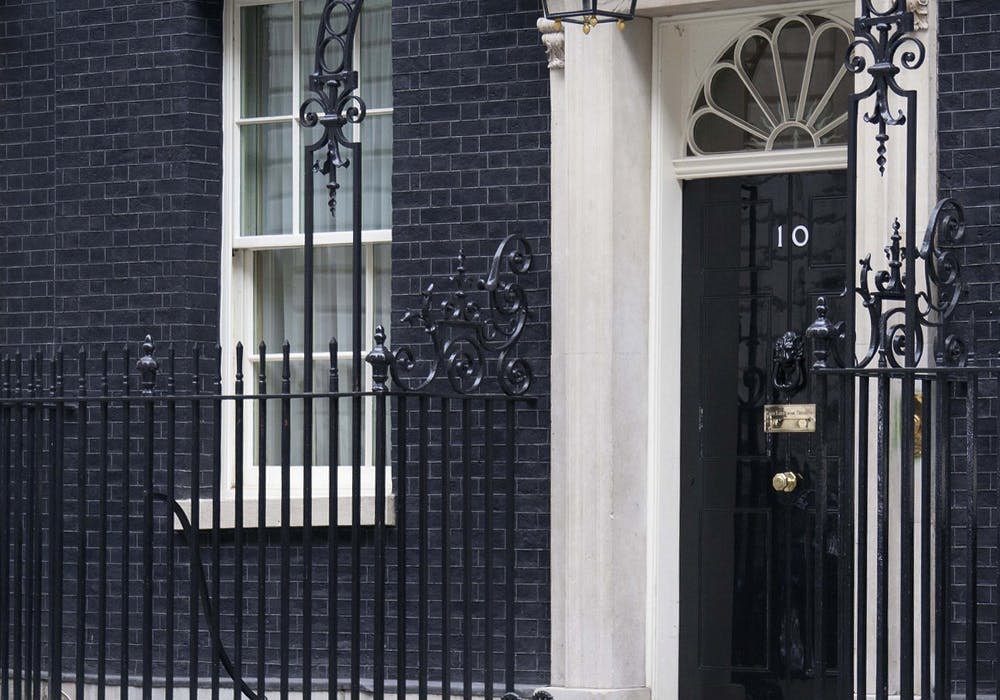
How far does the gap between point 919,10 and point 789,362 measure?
5.23 feet

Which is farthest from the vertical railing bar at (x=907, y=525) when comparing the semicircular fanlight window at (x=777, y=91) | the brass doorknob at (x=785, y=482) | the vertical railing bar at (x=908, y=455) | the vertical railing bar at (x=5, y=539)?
the vertical railing bar at (x=5, y=539)

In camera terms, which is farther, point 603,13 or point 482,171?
point 482,171

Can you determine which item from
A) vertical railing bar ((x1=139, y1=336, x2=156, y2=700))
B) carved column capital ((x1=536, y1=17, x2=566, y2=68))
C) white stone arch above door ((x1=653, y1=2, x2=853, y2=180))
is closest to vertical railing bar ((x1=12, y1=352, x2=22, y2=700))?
vertical railing bar ((x1=139, y1=336, x2=156, y2=700))

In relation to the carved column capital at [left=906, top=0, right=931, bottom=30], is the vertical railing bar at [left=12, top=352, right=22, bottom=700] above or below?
below

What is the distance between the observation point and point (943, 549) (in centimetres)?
684

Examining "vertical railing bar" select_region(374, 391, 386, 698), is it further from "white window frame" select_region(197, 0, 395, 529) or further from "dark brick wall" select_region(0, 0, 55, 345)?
"dark brick wall" select_region(0, 0, 55, 345)

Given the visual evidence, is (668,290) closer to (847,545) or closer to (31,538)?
(847,545)

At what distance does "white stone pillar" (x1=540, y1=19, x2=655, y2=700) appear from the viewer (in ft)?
28.8

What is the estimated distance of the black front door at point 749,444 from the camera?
28.6ft

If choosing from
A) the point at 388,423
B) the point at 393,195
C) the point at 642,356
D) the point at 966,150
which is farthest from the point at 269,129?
the point at 966,150

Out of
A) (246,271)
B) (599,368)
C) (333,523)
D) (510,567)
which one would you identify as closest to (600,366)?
(599,368)

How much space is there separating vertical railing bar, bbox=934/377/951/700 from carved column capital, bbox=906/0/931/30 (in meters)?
1.89

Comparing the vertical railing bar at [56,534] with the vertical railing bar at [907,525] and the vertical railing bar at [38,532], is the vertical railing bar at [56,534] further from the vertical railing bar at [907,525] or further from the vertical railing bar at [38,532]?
the vertical railing bar at [907,525]

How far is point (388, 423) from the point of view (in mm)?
9555
